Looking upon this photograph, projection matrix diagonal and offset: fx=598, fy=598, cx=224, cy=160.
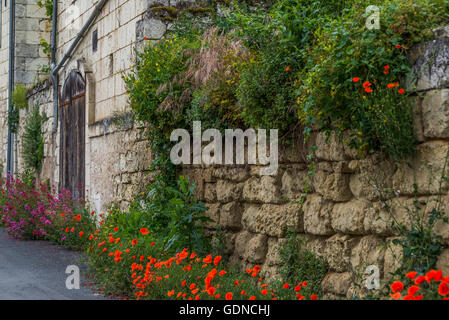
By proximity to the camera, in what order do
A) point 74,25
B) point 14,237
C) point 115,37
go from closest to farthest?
1. point 115,37
2. point 14,237
3. point 74,25

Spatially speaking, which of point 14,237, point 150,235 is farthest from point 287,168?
point 14,237

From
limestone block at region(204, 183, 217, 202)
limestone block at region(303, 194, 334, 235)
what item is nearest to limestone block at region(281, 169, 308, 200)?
limestone block at region(303, 194, 334, 235)

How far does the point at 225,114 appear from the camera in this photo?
18.3 ft

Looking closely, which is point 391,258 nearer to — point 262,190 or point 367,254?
point 367,254

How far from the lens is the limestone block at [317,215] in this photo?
14.5 feet

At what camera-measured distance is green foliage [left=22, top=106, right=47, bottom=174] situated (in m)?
Result: 12.5

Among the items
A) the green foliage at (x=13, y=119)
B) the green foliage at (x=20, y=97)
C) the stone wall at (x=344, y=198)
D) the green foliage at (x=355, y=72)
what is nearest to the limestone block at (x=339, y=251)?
the stone wall at (x=344, y=198)

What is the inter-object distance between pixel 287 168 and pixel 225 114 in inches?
38.2

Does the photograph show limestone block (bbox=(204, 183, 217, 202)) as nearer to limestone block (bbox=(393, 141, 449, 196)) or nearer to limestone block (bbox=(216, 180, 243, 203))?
limestone block (bbox=(216, 180, 243, 203))

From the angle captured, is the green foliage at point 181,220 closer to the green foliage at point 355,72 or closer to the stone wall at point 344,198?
the stone wall at point 344,198

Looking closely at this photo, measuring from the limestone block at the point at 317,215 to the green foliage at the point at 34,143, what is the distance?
8957 mm

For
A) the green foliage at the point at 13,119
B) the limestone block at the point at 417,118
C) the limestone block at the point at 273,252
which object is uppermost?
the green foliage at the point at 13,119

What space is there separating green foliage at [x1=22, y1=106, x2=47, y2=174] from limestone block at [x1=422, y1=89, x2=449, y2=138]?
10.1 metres
